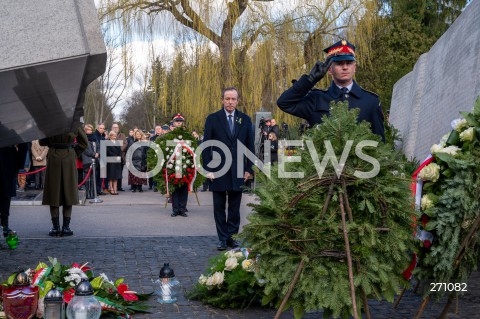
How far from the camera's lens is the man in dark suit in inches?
367

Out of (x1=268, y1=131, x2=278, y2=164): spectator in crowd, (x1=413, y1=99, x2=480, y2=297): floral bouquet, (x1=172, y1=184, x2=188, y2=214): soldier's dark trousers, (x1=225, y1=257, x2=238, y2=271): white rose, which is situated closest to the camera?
(x1=413, y1=99, x2=480, y2=297): floral bouquet

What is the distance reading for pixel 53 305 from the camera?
5.14 metres

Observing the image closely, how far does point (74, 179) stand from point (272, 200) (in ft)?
21.5

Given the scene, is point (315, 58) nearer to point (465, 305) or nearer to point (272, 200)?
point (465, 305)

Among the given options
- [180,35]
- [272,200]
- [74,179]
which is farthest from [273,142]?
[272,200]

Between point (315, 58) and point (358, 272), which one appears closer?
point (358, 272)

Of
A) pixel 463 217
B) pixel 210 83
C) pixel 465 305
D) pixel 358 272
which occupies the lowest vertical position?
pixel 465 305

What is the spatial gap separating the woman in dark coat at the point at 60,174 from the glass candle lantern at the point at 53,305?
5.33 m

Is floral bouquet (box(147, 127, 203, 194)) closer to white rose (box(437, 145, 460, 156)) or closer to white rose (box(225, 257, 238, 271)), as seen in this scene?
white rose (box(225, 257, 238, 271))

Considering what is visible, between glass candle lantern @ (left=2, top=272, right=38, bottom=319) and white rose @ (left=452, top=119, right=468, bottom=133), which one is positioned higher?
white rose @ (left=452, top=119, right=468, bottom=133)

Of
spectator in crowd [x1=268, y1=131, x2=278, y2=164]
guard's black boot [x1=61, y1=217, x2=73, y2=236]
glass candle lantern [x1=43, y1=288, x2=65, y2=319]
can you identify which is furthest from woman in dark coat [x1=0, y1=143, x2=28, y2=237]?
spectator in crowd [x1=268, y1=131, x2=278, y2=164]

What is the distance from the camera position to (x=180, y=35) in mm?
20594

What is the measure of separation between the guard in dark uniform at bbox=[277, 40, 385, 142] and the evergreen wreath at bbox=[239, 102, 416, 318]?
92 cm

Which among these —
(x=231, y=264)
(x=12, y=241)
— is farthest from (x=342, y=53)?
(x=12, y=241)
